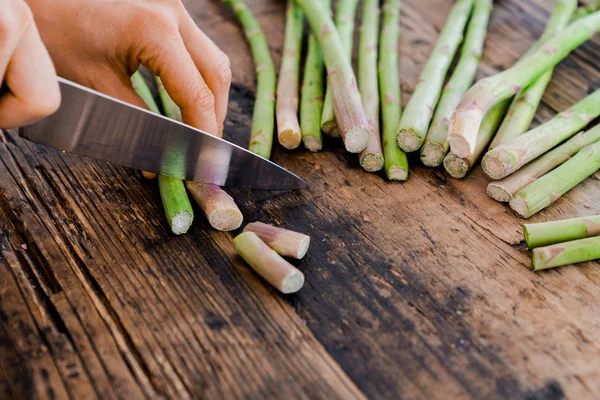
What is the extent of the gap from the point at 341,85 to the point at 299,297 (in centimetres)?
111

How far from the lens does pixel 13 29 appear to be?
161 cm

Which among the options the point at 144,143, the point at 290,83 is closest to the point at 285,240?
the point at 144,143

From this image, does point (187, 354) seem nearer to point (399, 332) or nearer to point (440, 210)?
point (399, 332)

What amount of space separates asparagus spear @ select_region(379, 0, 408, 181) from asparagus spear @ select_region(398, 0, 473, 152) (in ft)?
0.21

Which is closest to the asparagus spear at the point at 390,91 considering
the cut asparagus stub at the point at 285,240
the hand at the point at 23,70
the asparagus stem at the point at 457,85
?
the asparagus stem at the point at 457,85

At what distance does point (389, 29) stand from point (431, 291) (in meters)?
1.74

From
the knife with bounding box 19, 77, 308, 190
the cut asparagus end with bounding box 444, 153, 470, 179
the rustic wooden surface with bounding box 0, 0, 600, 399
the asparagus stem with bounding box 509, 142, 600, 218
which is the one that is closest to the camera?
the rustic wooden surface with bounding box 0, 0, 600, 399

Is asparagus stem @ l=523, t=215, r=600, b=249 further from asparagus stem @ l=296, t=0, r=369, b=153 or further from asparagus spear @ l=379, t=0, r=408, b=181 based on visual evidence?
asparagus stem @ l=296, t=0, r=369, b=153

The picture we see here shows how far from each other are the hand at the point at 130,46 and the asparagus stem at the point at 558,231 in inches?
51.4

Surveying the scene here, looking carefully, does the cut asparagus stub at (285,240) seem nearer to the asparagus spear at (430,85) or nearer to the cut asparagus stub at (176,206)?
the cut asparagus stub at (176,206)

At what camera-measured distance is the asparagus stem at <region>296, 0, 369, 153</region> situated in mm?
2646

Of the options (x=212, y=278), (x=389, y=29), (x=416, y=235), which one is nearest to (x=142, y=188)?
(x=212, y=278)

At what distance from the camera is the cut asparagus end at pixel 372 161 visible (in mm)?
2672

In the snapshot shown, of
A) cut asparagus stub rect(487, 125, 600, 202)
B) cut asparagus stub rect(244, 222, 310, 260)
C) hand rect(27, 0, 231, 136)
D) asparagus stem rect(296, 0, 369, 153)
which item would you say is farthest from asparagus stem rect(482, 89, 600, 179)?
hand rect(27, 0, 231, 136)
